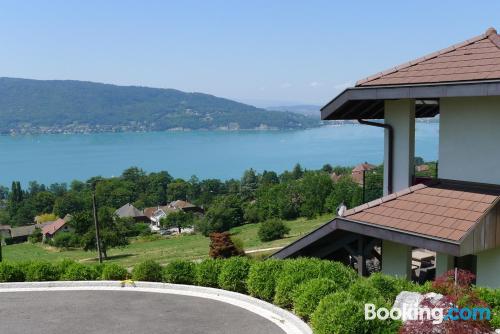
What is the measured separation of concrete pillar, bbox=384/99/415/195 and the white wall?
712 mm

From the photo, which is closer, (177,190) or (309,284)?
(309,284)

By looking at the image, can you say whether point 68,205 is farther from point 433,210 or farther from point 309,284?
point 433,210

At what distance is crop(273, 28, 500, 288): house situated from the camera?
761 centimetres

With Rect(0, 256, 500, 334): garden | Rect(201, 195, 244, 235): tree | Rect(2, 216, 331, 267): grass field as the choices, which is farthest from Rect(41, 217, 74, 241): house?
Rect(0, 256, 500, 334): garden

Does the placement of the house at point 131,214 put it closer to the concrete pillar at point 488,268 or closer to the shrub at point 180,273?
the shrub at point 180,273

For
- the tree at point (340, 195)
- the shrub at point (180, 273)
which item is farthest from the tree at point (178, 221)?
the shrub at point (180, 273)

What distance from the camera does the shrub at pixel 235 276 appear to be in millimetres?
9695

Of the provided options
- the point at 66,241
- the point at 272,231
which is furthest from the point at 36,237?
the point at 272,231

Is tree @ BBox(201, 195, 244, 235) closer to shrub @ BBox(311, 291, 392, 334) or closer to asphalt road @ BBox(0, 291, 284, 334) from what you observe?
asphalt road @ BBox(0, 291, 284, 334)

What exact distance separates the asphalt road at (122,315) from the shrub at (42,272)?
131cm

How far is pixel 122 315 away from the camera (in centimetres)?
873

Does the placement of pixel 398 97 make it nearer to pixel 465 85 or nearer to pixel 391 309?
pixel 465 85

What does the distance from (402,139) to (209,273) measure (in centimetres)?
510

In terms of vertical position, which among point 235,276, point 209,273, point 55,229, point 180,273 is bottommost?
point 55,229
